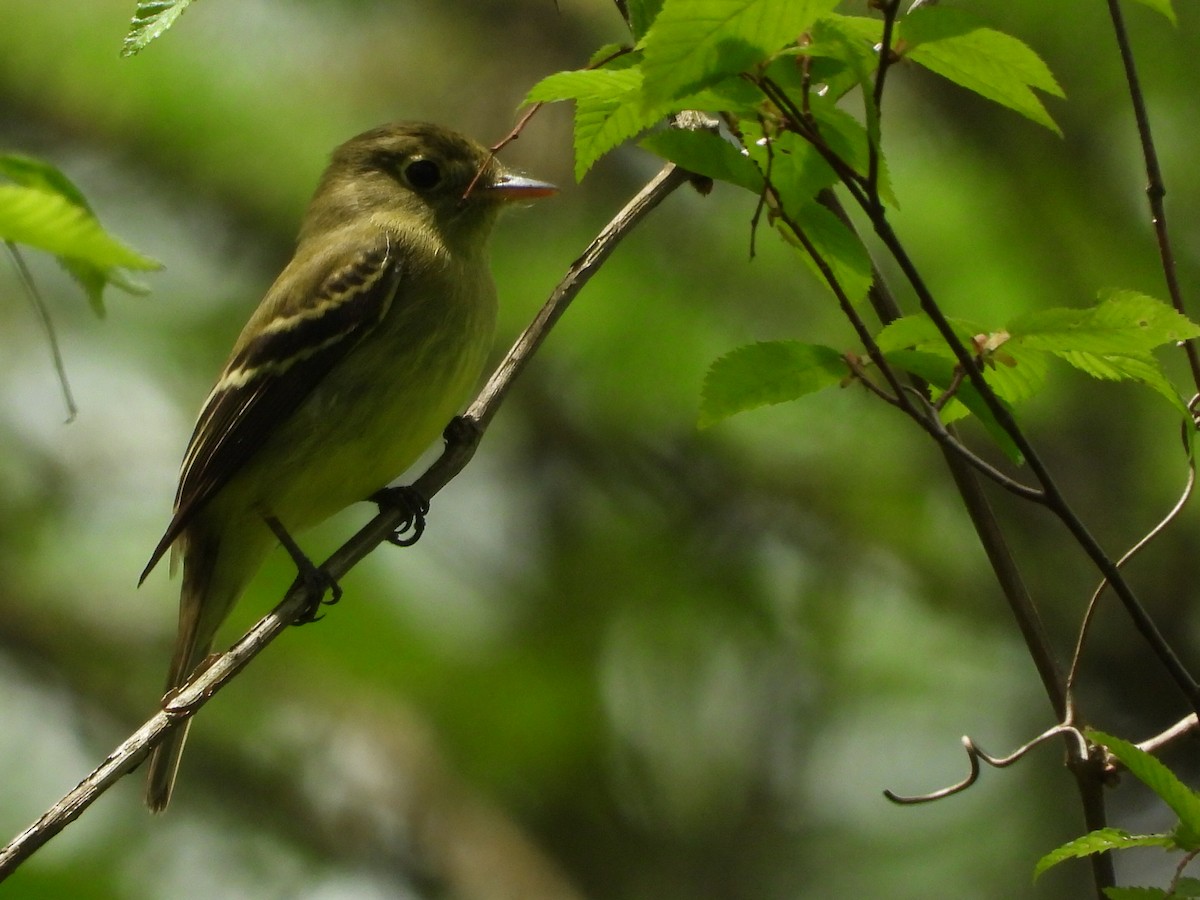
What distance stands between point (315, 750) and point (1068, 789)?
11.6 feet

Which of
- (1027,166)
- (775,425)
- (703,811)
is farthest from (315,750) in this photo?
(1027,166)

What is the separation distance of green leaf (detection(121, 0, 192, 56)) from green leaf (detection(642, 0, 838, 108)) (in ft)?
2.98

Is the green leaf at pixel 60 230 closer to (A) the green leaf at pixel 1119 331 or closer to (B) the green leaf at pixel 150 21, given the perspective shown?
(B) the green leaf at pixel 150 21

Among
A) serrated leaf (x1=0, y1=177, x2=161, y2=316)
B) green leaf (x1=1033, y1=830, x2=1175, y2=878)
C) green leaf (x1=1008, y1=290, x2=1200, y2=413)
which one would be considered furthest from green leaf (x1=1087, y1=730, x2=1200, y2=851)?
serrated leaf (x1=0, y1=177, x2=161, y2=316)

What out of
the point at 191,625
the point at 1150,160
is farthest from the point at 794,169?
the point at 191,625

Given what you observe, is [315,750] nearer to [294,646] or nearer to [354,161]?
[294,646]

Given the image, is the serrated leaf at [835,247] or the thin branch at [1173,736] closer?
the serrated leaf at [835,247]

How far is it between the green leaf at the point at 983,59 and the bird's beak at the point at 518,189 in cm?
265

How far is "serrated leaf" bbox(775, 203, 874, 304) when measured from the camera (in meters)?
2.32

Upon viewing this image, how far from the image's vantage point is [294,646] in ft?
22.2

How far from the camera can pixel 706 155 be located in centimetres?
221

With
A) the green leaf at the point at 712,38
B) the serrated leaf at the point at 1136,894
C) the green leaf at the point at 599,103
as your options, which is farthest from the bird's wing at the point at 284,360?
the serrated leaf at the point at 1136,894

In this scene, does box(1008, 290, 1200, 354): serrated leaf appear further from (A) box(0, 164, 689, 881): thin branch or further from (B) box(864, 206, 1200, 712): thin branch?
(A) box(0, 164, 689, 881): thin branch

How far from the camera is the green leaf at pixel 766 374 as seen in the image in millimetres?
2291
